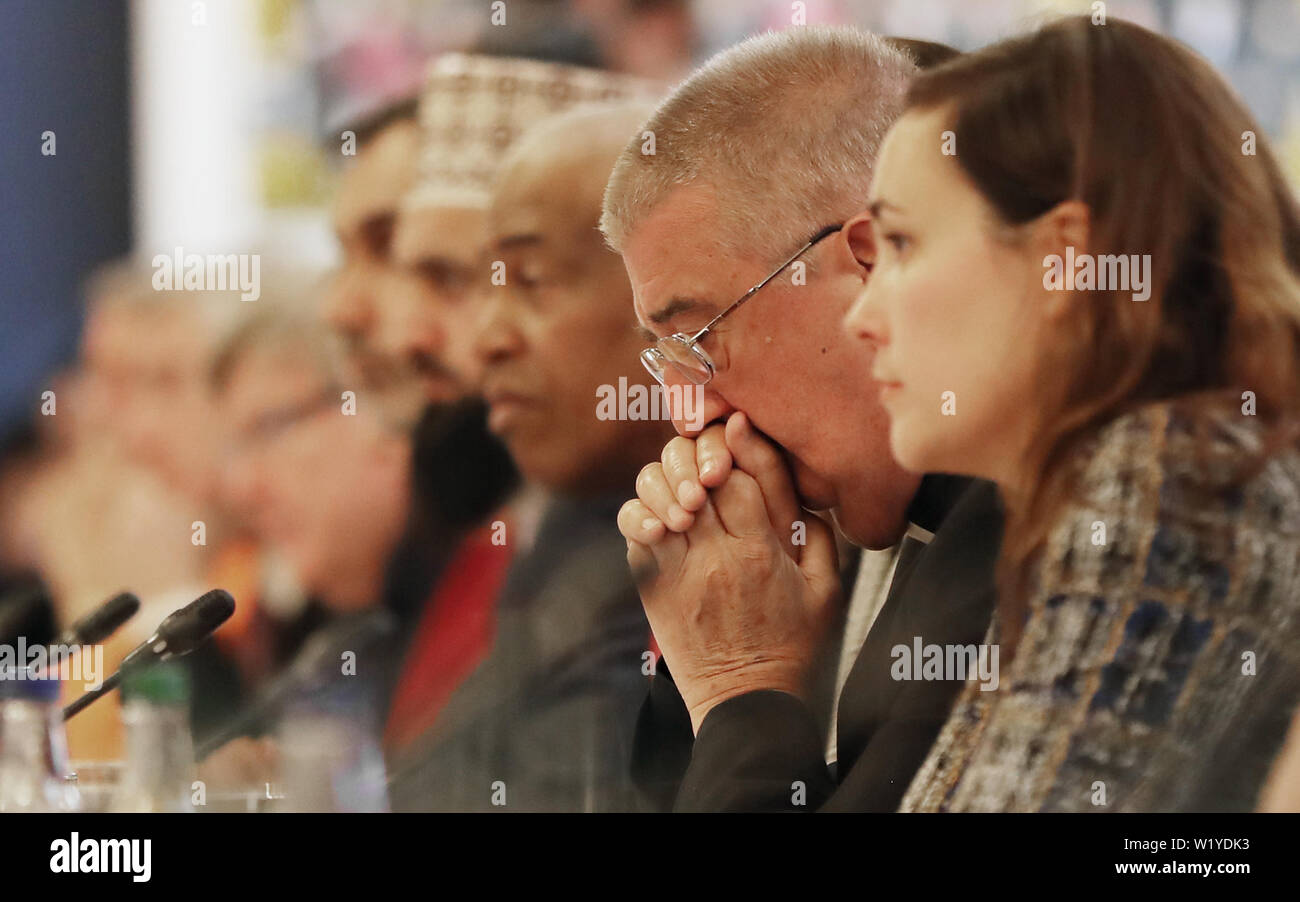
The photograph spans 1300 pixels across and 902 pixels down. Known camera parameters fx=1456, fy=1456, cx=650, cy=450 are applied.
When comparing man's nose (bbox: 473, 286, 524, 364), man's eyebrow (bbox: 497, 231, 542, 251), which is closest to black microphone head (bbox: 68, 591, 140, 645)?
man's nose (bbox: 473, 286, 524, 364)

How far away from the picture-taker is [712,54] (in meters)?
2.02

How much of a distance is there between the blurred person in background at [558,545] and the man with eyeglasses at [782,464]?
0.67 ft

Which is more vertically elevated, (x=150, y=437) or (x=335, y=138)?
(x=335, y=138)

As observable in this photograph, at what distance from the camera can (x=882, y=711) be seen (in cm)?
179

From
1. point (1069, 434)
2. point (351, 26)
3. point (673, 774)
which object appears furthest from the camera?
point (351, 26)

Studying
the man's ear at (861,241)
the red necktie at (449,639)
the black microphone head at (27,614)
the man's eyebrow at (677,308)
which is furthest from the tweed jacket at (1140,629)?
the black microphone head at (27,614)

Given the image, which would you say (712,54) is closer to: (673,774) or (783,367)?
(783,367)

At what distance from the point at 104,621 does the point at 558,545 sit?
67 cm

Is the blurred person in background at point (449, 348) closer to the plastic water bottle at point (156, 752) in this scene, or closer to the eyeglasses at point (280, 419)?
the eyeglasses at point (280, 419)

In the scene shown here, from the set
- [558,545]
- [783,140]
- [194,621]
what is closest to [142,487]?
[194,621]

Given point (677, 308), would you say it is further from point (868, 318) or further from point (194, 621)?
point (194, 621)
